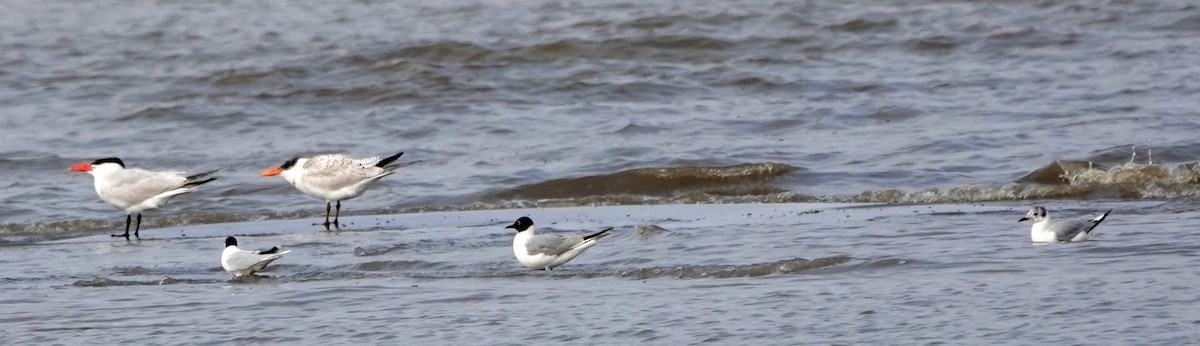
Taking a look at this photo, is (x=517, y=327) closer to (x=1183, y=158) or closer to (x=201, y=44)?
(x=1183, y=158)

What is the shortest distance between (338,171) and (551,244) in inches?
167

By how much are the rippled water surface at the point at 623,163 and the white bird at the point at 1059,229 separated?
0.14 m

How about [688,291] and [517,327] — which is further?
[688,291]

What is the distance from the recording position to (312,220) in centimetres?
1351

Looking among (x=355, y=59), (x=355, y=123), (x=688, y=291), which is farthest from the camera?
(x=355, y=59)

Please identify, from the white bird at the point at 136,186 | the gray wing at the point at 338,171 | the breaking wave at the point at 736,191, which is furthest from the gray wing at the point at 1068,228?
the white bird at the point at 136,186

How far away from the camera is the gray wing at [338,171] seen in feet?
43.3

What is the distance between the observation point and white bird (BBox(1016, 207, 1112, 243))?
364 inches

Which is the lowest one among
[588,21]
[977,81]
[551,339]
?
[551,339]

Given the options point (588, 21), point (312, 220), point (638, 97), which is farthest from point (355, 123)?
point (588, 21)

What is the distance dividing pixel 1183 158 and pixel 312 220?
6575 mm

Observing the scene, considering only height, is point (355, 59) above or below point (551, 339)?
above

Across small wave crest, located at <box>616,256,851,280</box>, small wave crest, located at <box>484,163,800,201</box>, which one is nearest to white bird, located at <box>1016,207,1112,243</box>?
small wave crest, located at <box>616,256,851,280</box>

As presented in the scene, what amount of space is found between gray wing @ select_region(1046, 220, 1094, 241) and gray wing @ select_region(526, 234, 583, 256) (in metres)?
2.45
